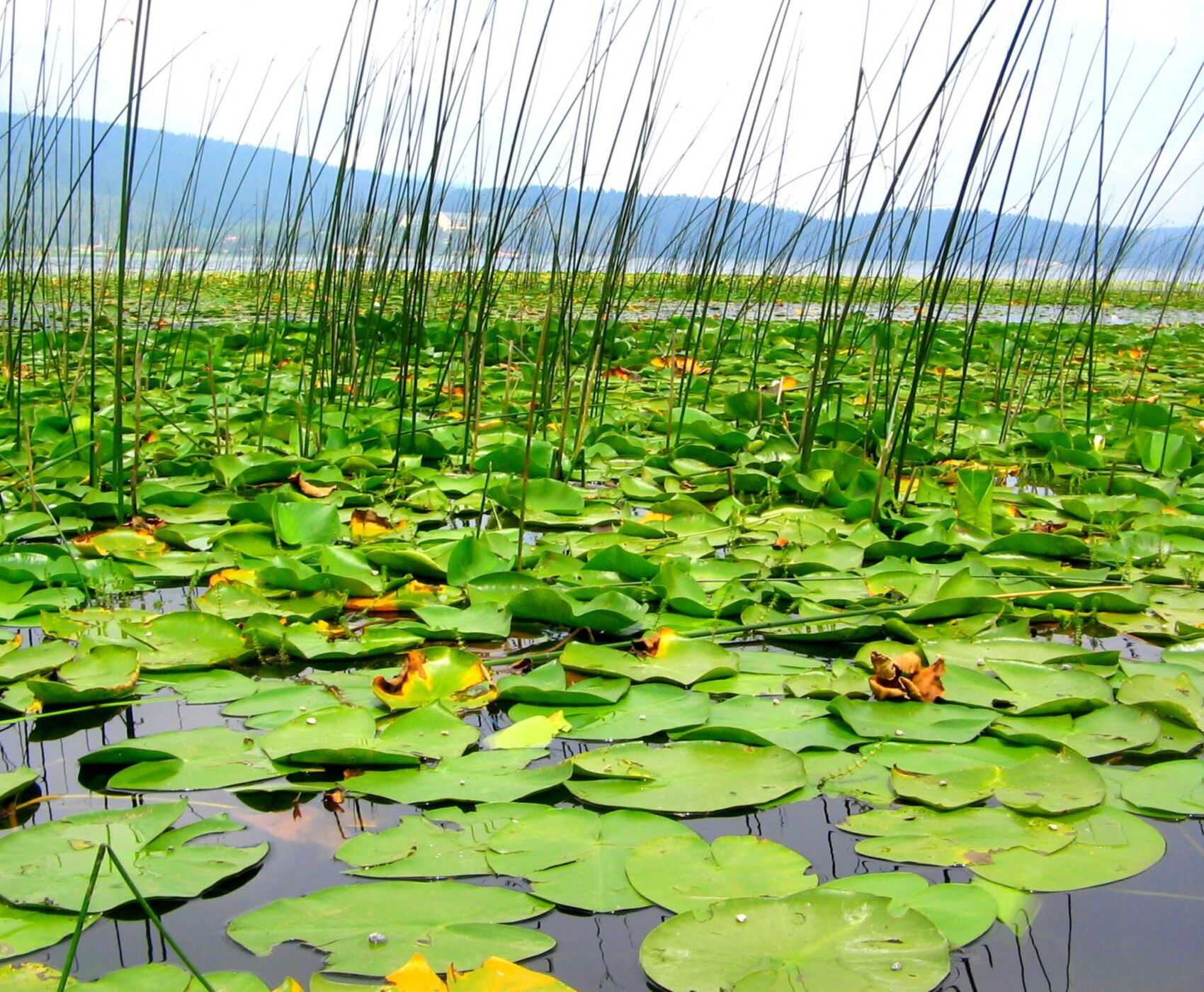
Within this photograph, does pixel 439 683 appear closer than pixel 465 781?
No

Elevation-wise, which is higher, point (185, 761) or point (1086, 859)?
point (1086, 859)

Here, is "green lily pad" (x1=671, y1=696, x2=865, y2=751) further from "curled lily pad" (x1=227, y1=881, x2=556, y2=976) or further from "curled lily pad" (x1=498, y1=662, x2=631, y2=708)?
"curled lily pad" (x1=227, y1=881, x2=556, y2=976)

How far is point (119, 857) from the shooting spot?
82cm

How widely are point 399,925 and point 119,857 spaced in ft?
0.82

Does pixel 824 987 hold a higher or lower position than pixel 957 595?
lower

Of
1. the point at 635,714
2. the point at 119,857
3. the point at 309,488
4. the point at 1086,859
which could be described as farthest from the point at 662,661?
the point at 309,488

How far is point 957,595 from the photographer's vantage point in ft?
4.60

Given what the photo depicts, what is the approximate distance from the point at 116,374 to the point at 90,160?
0.38 meters

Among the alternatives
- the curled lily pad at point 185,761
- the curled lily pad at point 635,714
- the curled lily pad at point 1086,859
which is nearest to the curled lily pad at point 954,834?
the curled lily pad at point 1086,859

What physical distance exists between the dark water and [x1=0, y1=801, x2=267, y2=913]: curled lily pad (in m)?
0.02

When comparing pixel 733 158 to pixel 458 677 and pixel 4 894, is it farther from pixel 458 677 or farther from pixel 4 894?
pixel 4 894

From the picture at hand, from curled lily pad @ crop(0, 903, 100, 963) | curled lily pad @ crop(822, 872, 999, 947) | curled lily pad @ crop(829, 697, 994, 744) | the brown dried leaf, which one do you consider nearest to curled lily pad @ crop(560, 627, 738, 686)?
curled lily pad @ crop(829, 697, 994, 744)

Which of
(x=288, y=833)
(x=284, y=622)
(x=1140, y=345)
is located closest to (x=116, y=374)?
(x=284, y=622)

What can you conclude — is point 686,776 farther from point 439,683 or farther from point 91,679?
point 91,679
